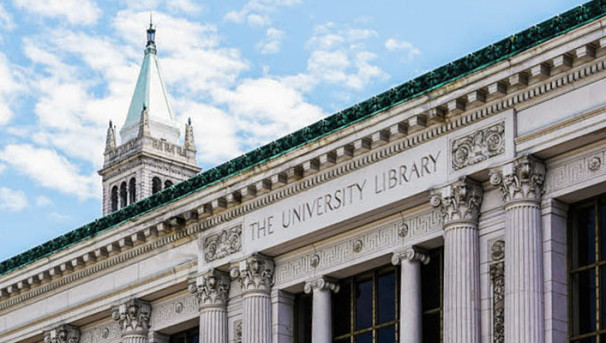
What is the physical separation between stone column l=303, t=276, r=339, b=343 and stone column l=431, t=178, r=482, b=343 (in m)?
4.90

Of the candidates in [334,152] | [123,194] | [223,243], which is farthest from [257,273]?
[123,194]

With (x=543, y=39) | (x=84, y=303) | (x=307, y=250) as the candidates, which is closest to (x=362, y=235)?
(x=307, y=250)

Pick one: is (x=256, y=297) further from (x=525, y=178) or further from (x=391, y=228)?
(x=525, y=178)

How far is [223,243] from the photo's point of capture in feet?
155

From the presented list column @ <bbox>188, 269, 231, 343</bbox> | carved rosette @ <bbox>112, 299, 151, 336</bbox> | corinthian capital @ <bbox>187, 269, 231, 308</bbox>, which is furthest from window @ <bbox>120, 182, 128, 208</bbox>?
column @ <bbox>188, 269, 231, 343</bbox>

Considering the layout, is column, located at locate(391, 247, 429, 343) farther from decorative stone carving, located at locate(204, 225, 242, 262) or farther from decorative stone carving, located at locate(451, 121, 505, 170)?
decorative stone carving, located at locate(204, 225, 242, 262)

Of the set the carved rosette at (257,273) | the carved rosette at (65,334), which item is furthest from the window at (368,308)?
the carved rosette at (65,334)

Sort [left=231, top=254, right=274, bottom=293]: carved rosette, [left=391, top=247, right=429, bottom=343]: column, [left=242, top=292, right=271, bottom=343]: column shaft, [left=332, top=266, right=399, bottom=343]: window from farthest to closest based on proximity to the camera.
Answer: [left=231, top=254, right=274, bottom=293]: carved rosette, [left=242, top=292, right=271, bottom=343]: column shaft, [left=332, top=266, right=399, bottom=343]: window, [left=391, top=247, right=429, bottom=343]: column

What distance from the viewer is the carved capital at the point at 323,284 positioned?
145 ft

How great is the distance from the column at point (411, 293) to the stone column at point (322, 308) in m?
2.86

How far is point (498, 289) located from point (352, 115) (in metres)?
6.66

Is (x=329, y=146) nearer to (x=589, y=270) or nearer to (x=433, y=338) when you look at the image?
(x=433, y=338)

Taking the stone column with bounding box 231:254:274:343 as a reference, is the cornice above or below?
above

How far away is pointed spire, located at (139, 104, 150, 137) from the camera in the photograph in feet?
573
